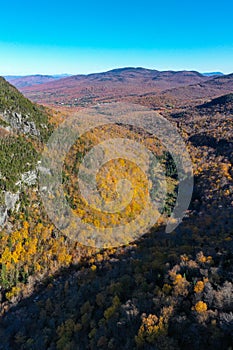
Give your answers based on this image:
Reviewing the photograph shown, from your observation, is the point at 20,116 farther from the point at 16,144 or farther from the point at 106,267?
the point at 106,267

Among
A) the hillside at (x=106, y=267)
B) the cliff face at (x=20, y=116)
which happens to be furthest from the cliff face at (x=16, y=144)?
the hillside at (x=106, y=267)

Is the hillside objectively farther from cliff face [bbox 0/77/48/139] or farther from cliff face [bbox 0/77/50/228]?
cliff face [bbox 0/77/48/139]

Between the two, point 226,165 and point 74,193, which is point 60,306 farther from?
point 226,165

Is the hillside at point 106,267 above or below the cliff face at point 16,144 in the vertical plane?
below

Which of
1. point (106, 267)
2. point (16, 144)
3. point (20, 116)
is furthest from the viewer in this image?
point (20, 116)

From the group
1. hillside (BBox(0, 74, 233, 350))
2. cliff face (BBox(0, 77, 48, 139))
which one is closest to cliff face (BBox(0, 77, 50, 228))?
cliff face (BBox(0, 77, 48, 139))

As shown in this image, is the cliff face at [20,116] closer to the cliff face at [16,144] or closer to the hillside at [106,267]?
the cliff face at [16,144]

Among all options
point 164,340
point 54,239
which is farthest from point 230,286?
point 54,239

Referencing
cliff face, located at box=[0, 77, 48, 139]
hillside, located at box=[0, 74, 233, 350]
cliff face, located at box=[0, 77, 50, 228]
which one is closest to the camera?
hillside, located at box=[0, 74, 233, 350]

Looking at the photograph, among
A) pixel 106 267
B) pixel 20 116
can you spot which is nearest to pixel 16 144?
pixel 20 116

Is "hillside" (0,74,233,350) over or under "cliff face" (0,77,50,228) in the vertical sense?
under

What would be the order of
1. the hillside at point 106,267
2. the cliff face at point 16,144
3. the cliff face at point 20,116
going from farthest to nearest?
1. the cliff face at point 20,116
2. the cliff face at point 16,144
3. the hillside at point 106,267
